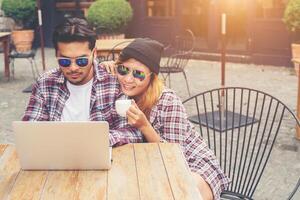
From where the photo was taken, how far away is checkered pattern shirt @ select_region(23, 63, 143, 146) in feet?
8.91

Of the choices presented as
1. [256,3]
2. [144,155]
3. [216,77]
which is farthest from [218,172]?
[256,3]

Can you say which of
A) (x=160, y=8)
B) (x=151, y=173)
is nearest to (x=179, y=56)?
(x=160, y=8)

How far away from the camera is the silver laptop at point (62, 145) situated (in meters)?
1.96

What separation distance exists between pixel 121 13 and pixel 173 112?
888 centimetres

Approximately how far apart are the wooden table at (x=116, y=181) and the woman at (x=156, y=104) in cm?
25

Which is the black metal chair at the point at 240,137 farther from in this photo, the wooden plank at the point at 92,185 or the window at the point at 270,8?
the window at the point at 270,8

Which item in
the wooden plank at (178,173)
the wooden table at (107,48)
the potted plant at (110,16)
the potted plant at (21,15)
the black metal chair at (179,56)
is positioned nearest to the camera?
the wooden plank at (178,173)

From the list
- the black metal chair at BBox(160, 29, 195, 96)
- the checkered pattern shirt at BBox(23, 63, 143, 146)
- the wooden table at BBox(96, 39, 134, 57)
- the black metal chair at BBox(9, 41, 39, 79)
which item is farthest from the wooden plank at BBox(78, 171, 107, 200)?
the black metal chair at BBox(9, 41, 39, 79)

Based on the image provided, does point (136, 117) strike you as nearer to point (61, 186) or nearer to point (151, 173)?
point (151, 173)

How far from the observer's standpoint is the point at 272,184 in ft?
13.6

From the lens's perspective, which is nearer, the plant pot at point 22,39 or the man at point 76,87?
the man at point 76,87

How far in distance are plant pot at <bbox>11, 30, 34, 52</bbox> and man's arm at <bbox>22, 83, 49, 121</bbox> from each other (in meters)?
9.71

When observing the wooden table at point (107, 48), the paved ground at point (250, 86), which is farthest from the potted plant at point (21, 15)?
the wooden table at point (107, 48)

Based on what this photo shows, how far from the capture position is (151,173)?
2.10 meters
